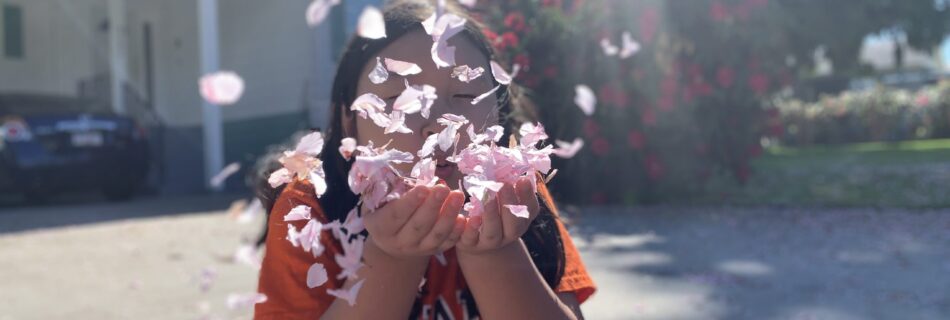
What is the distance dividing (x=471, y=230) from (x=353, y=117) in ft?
1.67

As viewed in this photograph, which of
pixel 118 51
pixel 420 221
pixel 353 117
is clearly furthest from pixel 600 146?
pixel 118 51

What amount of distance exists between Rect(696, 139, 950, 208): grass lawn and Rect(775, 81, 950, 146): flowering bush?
7210 mm

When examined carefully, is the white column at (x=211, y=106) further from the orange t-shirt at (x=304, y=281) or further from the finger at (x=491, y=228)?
the finger at (x=491, y=228)

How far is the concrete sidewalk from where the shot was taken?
3.54m

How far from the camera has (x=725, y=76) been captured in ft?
22.8

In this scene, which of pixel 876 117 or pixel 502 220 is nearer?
pixel 502 220

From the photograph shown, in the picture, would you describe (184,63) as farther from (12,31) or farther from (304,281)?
(304,281)

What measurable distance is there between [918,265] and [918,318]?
3.80 feet

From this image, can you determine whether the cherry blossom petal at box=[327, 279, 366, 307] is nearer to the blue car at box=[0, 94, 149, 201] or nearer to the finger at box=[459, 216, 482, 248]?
the finger at box=[459, 216, 482, 248]

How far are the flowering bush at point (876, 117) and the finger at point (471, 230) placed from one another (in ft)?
59.2

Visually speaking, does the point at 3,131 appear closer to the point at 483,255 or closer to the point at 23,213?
the point at 23,213

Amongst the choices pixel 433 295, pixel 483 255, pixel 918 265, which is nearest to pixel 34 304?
pixel 433 295

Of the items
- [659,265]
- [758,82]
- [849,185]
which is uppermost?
[758,82]

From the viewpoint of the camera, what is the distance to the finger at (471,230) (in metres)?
1.15
